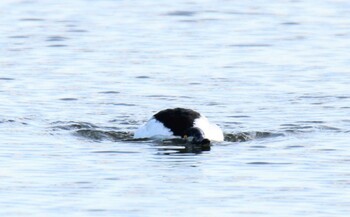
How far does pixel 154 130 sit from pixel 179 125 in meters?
0.39

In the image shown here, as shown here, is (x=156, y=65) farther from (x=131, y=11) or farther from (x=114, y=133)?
(x=131, y=11)

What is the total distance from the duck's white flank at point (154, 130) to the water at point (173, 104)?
13 centimetres

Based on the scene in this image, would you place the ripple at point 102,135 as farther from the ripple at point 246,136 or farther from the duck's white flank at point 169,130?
the ripple at point 246,136

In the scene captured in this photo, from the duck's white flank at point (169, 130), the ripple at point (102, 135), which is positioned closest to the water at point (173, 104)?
the ripple at point (102, 135)

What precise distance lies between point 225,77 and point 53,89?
3.15m

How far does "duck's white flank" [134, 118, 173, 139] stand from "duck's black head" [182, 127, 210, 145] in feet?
0.99

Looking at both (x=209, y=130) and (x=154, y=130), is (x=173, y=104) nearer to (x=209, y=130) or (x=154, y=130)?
(x=154, y=130)

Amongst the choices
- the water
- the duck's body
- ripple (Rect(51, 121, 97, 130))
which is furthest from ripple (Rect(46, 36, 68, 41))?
the duck's body

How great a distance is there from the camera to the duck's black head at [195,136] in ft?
61.5

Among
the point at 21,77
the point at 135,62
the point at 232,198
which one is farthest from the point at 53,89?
the point at 232,198

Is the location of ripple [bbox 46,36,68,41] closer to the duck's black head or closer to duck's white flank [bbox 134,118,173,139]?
duck's white flank [bbox 134,118,173,139]

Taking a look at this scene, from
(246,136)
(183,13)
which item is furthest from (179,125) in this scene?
(183,13)

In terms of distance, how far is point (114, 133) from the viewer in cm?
2020

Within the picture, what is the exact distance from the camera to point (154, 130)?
19.3 meters
